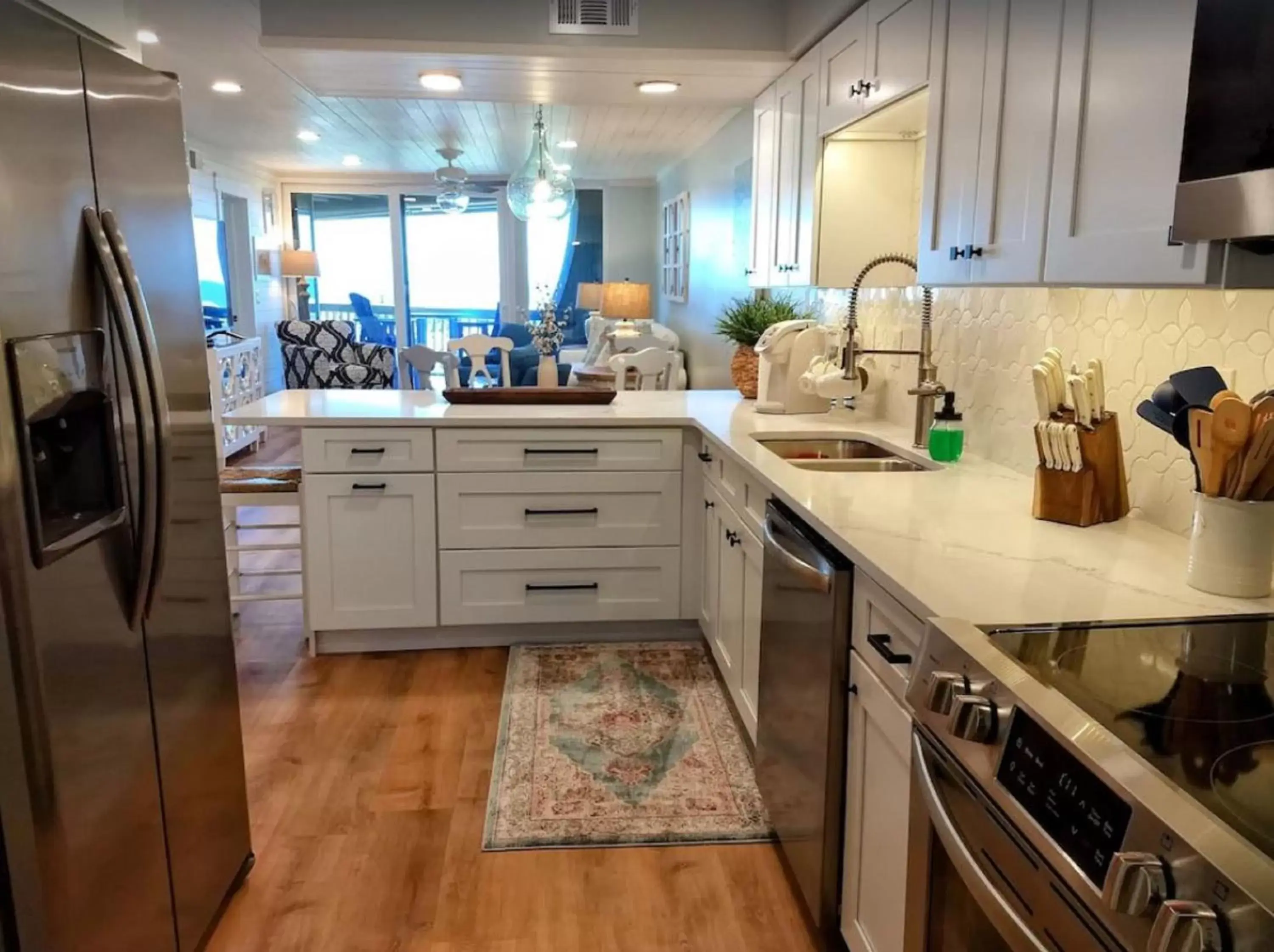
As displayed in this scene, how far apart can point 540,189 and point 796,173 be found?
9.23 ft

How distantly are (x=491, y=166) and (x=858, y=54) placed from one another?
661 cm

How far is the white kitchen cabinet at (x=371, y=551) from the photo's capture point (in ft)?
10.6

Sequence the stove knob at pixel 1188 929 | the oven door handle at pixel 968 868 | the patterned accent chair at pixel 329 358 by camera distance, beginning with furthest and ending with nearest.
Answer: the patterned accent chair at pixel 329 358, the oven door handle at pixel 968 868, the stove knob at pixel 1188 929

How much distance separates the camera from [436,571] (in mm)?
3318

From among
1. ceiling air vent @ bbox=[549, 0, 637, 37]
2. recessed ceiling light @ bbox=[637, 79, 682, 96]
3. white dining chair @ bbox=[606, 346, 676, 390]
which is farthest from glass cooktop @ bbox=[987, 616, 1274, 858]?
white dining chair @ bbox=[606, 346, 676, 390]

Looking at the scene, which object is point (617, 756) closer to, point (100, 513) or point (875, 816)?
point (875, 816)

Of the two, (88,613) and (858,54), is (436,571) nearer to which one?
(88,613)

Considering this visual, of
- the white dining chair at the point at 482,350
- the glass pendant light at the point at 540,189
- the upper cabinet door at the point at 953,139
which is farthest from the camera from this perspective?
the glass pendant light at the point at 540,189

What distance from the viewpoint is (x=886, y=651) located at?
4.89 ft

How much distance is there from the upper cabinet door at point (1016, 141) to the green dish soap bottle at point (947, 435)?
51 centimetres

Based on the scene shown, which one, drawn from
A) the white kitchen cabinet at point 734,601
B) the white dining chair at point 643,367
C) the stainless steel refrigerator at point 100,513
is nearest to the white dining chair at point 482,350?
the white dining chair at point 643,367

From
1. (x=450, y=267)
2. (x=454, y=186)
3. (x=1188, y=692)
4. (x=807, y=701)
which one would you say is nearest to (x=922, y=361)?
(x=807, y=701)

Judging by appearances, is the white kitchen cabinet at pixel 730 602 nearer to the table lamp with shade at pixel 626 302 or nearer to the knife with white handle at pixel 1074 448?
the knife with white handle at pixel 1074 448

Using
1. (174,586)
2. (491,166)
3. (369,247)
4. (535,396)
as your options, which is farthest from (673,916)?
(369,247)
